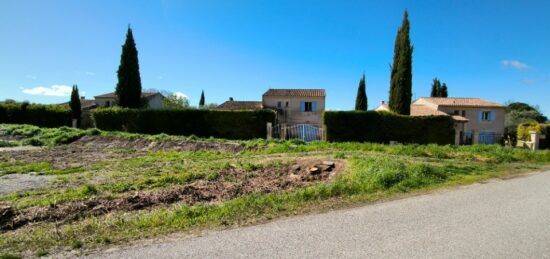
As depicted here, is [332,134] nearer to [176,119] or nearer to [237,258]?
[176,119]

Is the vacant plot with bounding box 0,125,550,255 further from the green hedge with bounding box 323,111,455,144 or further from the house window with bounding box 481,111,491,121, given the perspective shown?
the house window with bounding box 481,111,491,121

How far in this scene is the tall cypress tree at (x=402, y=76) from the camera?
25.4 meters

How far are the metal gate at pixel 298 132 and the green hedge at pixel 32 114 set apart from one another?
85.2 ft

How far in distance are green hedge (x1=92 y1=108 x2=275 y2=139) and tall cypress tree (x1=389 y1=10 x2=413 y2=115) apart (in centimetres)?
1127

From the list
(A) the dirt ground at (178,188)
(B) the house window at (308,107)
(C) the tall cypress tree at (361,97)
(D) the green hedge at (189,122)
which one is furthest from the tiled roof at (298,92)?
(A) the dirt ground at (178,188)

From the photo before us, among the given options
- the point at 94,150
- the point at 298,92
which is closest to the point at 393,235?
the point at 94,150

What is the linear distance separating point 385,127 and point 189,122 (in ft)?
49.4

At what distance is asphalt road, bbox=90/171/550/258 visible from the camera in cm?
378

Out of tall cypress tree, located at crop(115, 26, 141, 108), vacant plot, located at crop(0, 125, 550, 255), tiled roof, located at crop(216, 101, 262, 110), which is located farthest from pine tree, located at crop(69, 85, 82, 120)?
vacant plot, located at crop(0, 125, 550, 255)

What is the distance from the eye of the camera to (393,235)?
4.38 m

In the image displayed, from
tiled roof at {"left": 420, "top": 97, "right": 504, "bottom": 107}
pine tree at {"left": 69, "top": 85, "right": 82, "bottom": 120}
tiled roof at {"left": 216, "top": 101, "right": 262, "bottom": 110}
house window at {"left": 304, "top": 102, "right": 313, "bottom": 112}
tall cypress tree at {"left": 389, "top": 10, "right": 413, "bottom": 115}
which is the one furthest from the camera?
tiled roof at {"left": 216, "top": 101, "right": 262, "bottom": 110}

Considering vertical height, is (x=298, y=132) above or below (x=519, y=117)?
below

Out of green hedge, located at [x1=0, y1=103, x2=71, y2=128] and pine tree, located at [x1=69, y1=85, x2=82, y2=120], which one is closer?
green hedge, located at [x1=0, y1=103, x2=71, y2=128]

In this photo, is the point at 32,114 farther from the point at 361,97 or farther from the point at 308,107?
the point at 361,97
